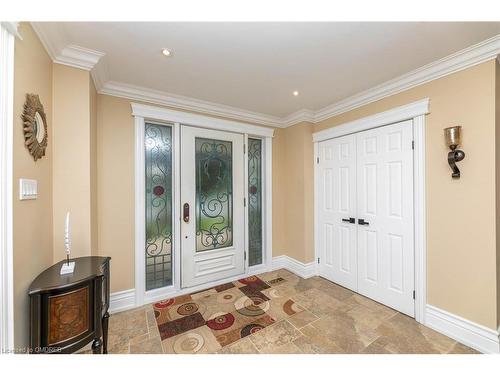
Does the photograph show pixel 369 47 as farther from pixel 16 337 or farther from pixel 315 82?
pixel 16 337

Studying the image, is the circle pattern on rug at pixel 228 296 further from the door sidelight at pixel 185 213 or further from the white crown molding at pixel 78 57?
the white crown molding at pixel 78 57

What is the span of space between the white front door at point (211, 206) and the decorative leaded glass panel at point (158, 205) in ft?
0.58

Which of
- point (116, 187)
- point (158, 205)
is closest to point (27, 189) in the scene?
point (116, 187)

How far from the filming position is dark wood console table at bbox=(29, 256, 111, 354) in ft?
A: 3.73

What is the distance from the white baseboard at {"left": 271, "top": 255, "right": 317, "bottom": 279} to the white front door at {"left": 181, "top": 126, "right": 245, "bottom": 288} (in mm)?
638

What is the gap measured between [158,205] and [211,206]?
0.67 meters

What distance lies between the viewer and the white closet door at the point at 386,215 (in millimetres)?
2109

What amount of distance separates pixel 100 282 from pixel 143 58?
5.98 feet

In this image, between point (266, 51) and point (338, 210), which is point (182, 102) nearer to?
point (266, 51)

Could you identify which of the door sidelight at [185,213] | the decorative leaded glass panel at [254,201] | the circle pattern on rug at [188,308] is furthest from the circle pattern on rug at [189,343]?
the decorative leaded glass panel at [254,201]

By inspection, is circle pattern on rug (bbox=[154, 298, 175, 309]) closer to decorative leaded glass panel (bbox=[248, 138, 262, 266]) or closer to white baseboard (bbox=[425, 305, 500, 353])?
decorative leaded glass panel (bbox=[248, 138, 262, 266])

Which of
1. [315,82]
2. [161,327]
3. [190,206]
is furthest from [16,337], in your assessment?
[315,82]

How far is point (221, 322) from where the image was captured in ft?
6.61
